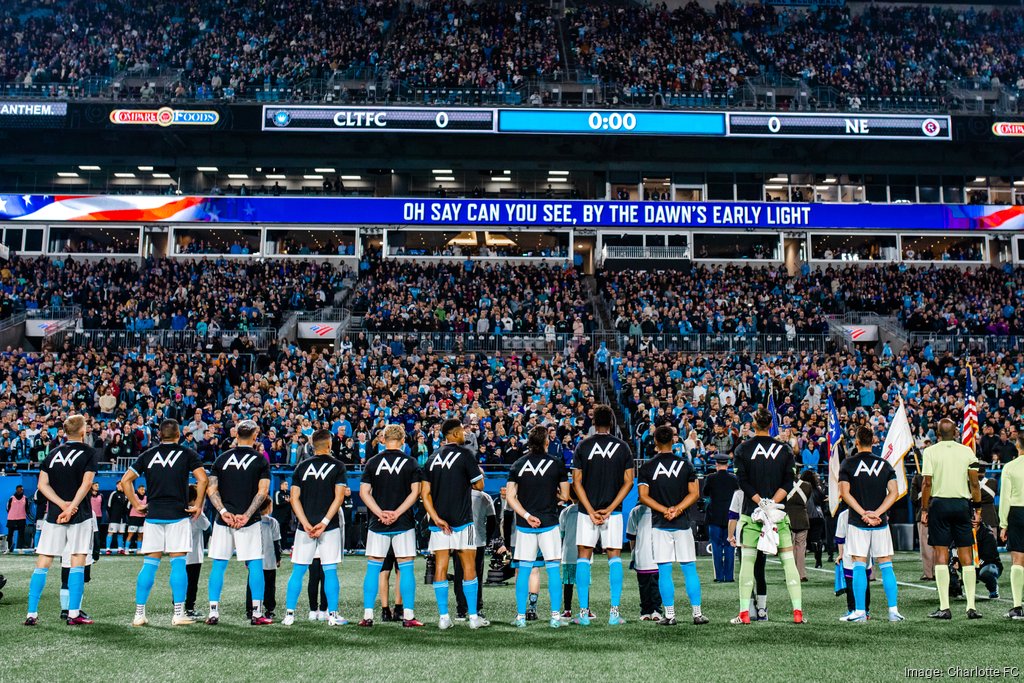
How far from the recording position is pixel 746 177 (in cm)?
4250

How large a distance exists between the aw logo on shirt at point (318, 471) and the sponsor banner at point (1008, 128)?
123ft

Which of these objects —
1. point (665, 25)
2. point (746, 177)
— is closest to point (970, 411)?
point (746, 177)

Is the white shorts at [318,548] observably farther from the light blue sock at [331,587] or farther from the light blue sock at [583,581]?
the light blue sock at [583,581]

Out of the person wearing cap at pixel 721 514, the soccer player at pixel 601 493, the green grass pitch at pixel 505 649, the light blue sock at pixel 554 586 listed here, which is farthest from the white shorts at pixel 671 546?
the person wearing cap at pixel 721 514

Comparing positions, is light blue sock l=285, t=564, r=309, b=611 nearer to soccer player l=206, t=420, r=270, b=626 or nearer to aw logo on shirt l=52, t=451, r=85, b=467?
soccer player l=206, t=420, r=270, b=626

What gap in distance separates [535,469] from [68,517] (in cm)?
475

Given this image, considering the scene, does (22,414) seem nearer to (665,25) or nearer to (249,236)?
(249,236)

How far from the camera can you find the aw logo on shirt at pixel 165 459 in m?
9.26

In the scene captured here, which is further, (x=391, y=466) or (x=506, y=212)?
(x=506, y=212)

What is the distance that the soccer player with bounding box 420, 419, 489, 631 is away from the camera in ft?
30.0

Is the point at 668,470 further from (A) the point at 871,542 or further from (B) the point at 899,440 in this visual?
(B) the point at 899,440

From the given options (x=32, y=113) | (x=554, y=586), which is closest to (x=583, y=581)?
(x=554, y=586)

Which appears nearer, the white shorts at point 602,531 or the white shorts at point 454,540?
the white shorts at point 454,540

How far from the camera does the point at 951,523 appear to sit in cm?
972
